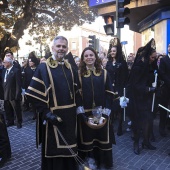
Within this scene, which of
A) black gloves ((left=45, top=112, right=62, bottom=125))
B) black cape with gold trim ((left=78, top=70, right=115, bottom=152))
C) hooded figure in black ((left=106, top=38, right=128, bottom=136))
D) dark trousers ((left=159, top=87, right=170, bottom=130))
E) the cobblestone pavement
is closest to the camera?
black gloves ((left=45, top=112, right=62, bottom=125))

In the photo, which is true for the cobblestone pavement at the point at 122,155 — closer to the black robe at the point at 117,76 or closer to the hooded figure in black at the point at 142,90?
the hooded figure in black at the point at 142,90

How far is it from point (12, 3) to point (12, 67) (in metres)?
12.6

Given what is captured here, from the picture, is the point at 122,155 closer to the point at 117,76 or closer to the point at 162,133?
the point at 162,133

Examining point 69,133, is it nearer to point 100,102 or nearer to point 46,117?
point 46,117

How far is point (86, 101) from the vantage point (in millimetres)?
3789

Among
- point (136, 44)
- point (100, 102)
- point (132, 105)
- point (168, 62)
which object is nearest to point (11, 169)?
point (100, 102)

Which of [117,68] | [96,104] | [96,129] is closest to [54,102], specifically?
[96,104]

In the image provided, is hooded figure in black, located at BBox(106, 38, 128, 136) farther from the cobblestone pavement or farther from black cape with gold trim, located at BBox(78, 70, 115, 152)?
black cape with gold trim, located at BBox(78, 70, 115, 152)

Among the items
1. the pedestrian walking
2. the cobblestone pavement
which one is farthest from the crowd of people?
the pedestrian walking

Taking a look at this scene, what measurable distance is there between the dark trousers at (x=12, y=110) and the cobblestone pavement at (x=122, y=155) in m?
0.77

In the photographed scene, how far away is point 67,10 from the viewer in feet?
63.5

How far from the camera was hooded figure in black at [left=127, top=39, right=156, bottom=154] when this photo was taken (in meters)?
4.65

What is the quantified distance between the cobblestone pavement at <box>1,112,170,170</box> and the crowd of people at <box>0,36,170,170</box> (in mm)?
194

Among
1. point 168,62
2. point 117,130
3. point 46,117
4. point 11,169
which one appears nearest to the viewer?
point 46,117
